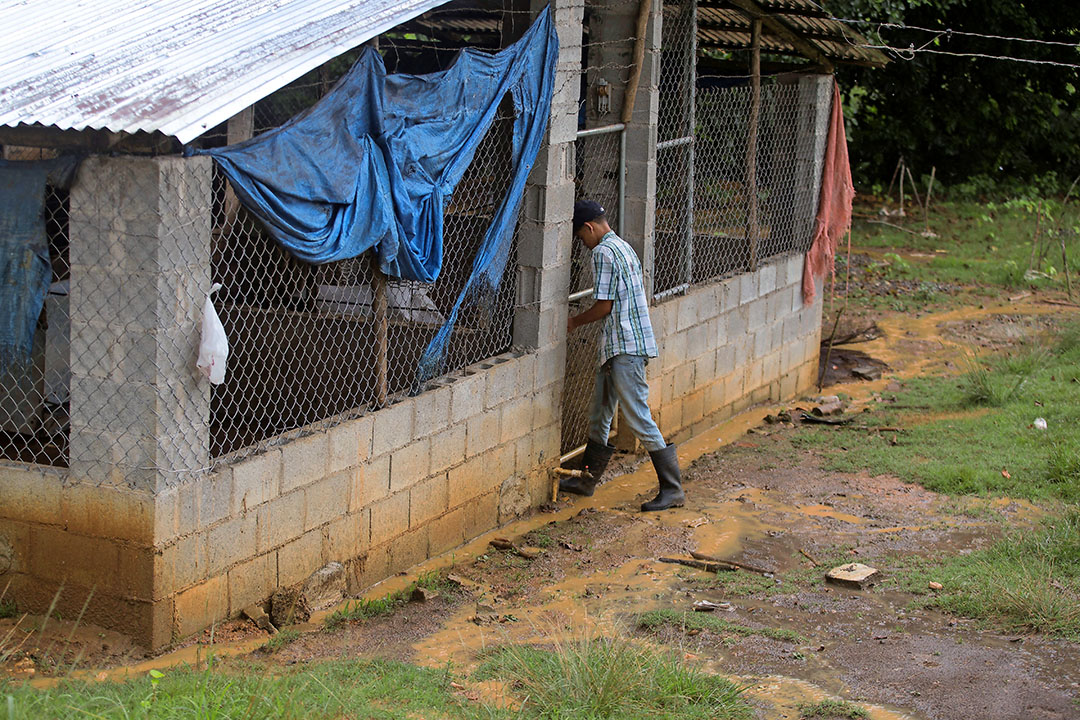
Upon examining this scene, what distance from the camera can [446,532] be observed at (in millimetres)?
7141

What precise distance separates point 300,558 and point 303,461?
509 millimetres

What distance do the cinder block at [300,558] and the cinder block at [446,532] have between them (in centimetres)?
93

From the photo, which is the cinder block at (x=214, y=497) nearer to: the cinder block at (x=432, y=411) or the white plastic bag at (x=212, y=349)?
the white plastic bag at (x=212, y=349)

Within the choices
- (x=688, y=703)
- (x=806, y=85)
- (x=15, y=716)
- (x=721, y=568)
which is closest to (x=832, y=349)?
(x=806, y=85)

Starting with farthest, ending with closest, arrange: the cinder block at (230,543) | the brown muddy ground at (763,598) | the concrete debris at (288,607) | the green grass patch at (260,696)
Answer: the concrete debris at (288,607)
the cinder block at (230,543)
the brown muddy ground at (763,598)
the green grass patch at (260,696)

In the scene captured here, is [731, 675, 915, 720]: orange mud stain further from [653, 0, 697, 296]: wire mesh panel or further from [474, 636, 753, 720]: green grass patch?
[653, 0, 697, 296]: wire mesh panel

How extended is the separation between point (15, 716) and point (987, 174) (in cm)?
2162

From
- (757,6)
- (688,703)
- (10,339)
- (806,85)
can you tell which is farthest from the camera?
(806,85)

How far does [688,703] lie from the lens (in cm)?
469

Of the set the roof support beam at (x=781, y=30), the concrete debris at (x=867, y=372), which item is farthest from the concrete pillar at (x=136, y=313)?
the concrete debris at (x=867, y=372)

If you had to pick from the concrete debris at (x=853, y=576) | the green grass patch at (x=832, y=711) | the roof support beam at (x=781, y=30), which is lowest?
the concrete debris at (x=853, y=576)

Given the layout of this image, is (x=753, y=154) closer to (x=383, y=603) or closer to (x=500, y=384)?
(x=500, y=384)

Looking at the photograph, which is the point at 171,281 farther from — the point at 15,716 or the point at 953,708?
the point at 953,708

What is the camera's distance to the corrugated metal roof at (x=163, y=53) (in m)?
4.89
